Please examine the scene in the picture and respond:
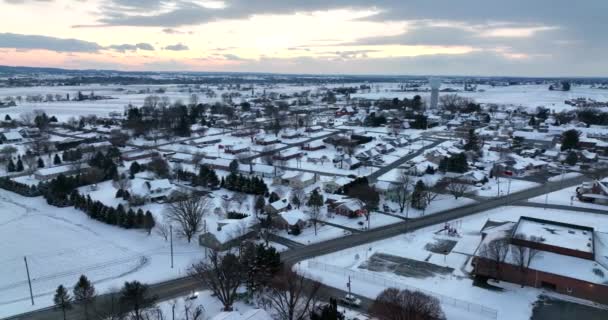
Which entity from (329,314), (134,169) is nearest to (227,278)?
(329,314)

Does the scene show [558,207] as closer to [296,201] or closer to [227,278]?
[296,201]

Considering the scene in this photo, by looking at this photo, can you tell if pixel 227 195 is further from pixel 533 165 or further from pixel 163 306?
pixel 533 165

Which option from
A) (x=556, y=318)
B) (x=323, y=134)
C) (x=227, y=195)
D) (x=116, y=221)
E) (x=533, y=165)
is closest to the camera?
(x=556, y=318)

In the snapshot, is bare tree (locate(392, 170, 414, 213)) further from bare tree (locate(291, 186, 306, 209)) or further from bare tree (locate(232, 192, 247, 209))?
bare tree (locate(232, 192, 247, 209))

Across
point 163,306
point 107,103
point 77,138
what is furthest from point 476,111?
point 107,103

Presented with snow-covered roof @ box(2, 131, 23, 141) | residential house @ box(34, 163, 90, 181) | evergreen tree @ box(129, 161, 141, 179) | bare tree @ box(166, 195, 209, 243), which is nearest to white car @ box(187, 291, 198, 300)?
bare tree @ box(166, 195, 209, 243)

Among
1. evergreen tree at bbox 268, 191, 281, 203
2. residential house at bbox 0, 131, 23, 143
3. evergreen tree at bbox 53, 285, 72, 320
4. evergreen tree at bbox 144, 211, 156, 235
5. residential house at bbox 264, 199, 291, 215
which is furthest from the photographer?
residential house at bbox 0, 131, 23, 143
